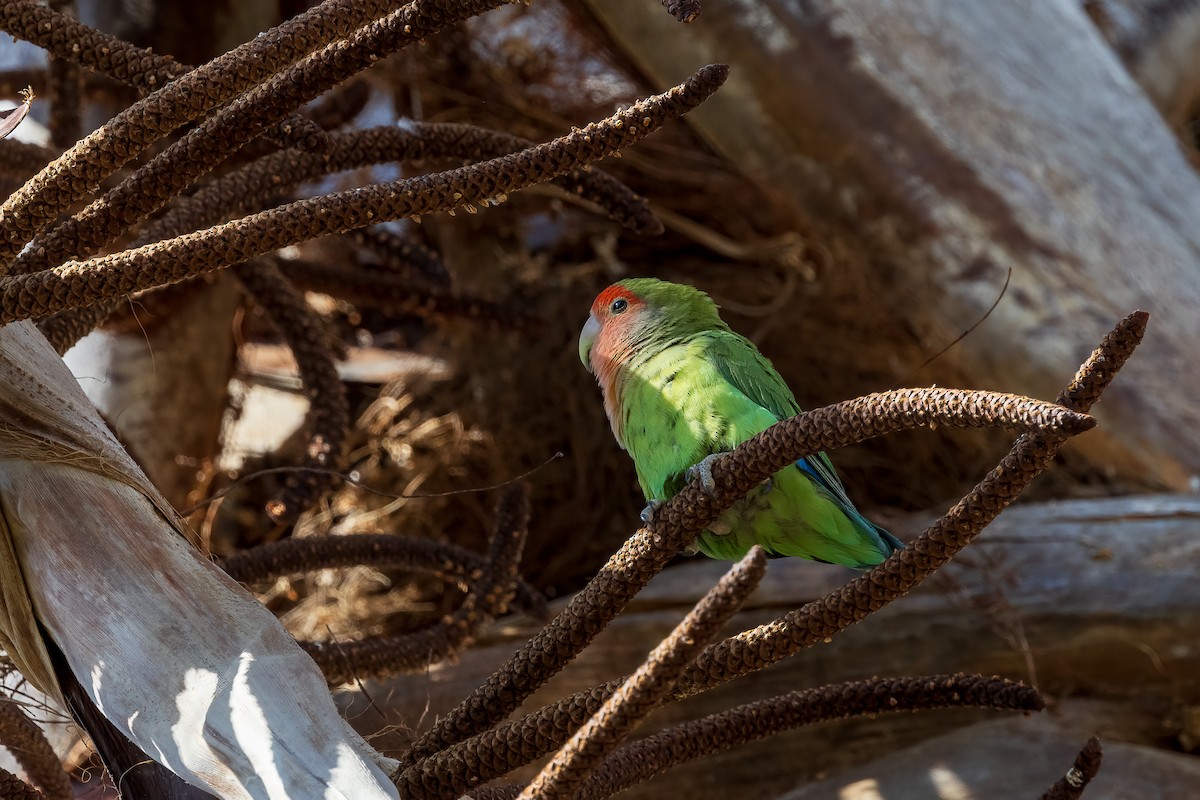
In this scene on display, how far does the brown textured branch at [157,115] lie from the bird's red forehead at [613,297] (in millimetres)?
887

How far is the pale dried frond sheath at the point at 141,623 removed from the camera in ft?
3.37

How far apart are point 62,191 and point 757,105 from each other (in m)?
1.75

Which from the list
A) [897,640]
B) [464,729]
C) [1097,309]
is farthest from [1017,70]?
[464,729]

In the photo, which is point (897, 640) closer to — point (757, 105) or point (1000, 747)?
point (1000, 747)

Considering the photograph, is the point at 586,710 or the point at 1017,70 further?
the point at 1017,70

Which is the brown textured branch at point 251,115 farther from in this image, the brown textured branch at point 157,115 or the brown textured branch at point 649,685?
the brown textured branch at point 649,685

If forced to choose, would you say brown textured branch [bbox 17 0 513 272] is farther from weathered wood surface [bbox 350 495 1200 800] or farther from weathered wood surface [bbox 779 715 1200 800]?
weathered wood surface [bbox 779 715 1200 800]

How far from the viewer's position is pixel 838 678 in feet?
7.99

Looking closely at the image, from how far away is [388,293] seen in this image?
2.67 m

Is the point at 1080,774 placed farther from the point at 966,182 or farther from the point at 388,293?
the point at 388,293

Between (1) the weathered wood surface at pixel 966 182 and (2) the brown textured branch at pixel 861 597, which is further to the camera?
(1) the weathered wood surface at pixel 966 182

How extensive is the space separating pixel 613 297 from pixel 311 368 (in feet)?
1.94

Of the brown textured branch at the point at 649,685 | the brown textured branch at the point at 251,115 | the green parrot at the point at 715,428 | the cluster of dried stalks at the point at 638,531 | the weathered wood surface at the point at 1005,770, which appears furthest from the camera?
the weathered wood surface at the point at 1005,770

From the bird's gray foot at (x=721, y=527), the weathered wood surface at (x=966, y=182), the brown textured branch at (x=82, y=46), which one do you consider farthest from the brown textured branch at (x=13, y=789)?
the weathered wood surface at (x=966, y=182)
